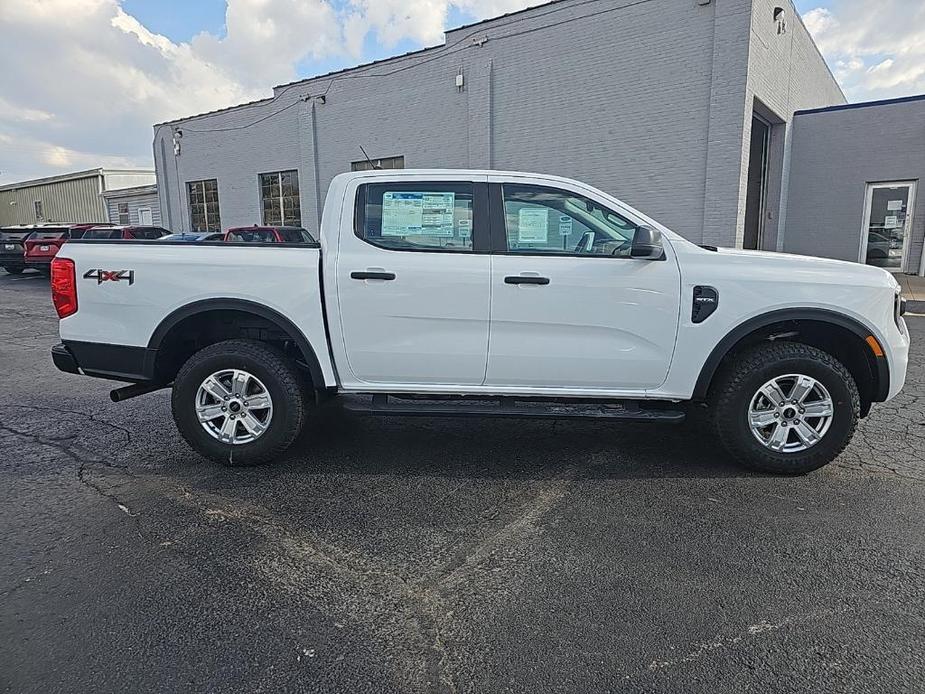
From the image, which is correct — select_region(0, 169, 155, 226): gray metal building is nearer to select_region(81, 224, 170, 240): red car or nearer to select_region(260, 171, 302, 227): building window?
select_region(260, 171, 302, 227): building window

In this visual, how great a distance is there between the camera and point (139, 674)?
2311mm

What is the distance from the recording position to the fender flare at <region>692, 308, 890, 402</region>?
3920 mm

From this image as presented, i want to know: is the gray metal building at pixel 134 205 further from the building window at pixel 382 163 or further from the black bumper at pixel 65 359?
the black bumper at pixel 65 359

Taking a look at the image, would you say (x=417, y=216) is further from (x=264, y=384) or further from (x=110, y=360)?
(x=110, y=360)

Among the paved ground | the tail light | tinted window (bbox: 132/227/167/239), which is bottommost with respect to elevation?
the paved ground

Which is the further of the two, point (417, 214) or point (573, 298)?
point (417, 214)

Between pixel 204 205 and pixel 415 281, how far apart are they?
2472 centimetres

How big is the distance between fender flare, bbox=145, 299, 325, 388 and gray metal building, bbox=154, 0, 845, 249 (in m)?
11.7

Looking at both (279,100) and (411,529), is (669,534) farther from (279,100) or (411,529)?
(279,100)

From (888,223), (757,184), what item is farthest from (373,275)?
(888,223)

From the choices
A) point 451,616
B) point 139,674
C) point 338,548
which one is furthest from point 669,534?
point 139,674

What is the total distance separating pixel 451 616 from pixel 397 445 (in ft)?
7.29

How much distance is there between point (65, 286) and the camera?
430 centimetres

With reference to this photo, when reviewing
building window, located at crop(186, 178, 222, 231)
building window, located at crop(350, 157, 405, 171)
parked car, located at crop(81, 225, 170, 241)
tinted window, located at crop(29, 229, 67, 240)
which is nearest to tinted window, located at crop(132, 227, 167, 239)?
parked car, located at crop(81, 225, 170, 241)
